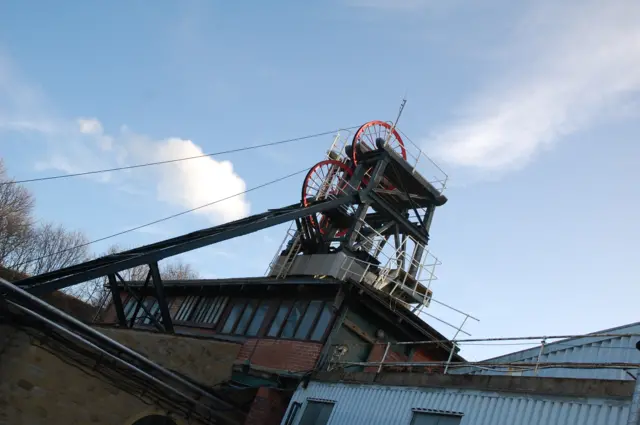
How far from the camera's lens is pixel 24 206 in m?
57.3

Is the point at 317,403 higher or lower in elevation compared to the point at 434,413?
lower

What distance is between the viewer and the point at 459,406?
10094mm

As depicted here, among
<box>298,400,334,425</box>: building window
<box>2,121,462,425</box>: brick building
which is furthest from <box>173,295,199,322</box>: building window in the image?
<box>298,400,334,425</box>: building window

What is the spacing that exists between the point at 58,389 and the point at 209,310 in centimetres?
884

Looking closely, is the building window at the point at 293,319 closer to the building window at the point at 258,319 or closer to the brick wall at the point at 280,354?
the brick wall at the point at 280,354

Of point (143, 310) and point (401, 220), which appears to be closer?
point (401, 220)

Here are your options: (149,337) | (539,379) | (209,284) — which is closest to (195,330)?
(209,284)

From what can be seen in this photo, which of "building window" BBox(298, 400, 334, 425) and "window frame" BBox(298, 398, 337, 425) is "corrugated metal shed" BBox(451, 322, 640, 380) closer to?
"window frame" BBox(298, 398, 337, 425)

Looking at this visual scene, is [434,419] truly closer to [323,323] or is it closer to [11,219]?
[323,323]

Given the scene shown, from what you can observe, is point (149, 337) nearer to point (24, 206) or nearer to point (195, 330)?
point (195, 330)

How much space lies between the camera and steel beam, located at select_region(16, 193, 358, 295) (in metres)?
13.8

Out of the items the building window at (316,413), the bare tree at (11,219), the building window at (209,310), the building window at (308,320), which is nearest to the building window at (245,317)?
the building window at (209,310)

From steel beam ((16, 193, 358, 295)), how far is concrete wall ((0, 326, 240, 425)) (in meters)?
1.50

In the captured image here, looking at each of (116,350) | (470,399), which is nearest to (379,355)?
(470,399)
